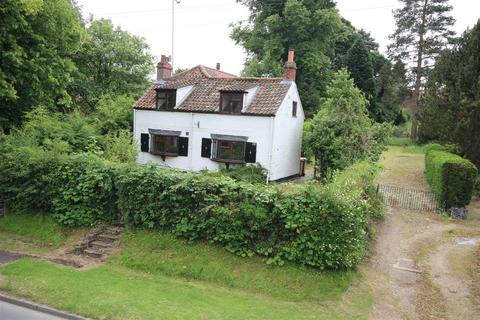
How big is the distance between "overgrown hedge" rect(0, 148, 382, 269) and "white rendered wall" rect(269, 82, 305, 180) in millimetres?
7532

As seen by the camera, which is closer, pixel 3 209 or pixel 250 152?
pixel 3 209

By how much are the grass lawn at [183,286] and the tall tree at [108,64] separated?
57.9 feet

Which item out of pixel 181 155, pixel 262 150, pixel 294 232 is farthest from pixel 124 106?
pixel 294 232

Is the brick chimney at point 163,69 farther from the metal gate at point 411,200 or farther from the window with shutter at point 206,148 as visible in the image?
the metal gate at point 411,200

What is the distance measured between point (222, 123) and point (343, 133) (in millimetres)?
7130

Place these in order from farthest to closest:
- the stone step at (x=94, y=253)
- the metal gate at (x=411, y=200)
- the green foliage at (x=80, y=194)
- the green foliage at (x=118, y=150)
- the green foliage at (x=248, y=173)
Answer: the green foliage at (x=248, y=173), the metal gate at (x=411, y=200), the green foliage at (x=118, y=150), the green foliage at (x=80, y=194), the stone step at (x=94, y=253)

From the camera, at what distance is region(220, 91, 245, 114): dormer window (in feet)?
72.1

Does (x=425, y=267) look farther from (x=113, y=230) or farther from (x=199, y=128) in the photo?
(x=199, y=128)

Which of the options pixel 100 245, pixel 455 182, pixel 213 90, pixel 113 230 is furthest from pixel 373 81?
pixel 100 245

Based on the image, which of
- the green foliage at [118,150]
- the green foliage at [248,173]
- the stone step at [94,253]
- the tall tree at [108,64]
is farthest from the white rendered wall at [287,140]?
the tall tree at [108,64]

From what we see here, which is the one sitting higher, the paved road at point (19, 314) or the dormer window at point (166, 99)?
the dormer window at point (166, 99)

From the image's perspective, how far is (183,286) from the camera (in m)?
10.0

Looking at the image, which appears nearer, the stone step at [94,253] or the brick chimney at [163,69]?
the stone step at [94,253]

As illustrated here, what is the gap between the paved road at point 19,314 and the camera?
26.5ft
